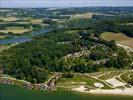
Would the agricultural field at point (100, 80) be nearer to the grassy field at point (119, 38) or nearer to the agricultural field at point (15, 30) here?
the grassy field at point (119, 38)

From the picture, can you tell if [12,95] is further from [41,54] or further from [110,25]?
[110,25]

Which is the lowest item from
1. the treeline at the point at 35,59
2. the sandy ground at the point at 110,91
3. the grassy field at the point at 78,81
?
the sandy ground at the point at 110,91

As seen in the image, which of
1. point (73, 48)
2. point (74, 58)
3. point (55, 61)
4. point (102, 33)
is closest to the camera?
point (55, 61)

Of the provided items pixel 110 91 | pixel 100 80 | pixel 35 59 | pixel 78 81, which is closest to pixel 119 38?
pixel 35 59

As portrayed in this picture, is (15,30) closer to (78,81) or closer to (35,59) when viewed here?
(35,59)

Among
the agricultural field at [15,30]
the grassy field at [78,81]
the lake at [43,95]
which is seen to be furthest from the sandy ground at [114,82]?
the agricultural field at [15,30]

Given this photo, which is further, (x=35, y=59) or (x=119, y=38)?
(x=119, y=38)

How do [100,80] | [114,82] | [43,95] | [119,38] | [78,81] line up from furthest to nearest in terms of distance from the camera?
[119,38] → [100,80] → [78,81] → [114,82] → [43,95]

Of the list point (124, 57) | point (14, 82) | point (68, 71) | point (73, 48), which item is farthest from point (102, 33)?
point (14, 82)
